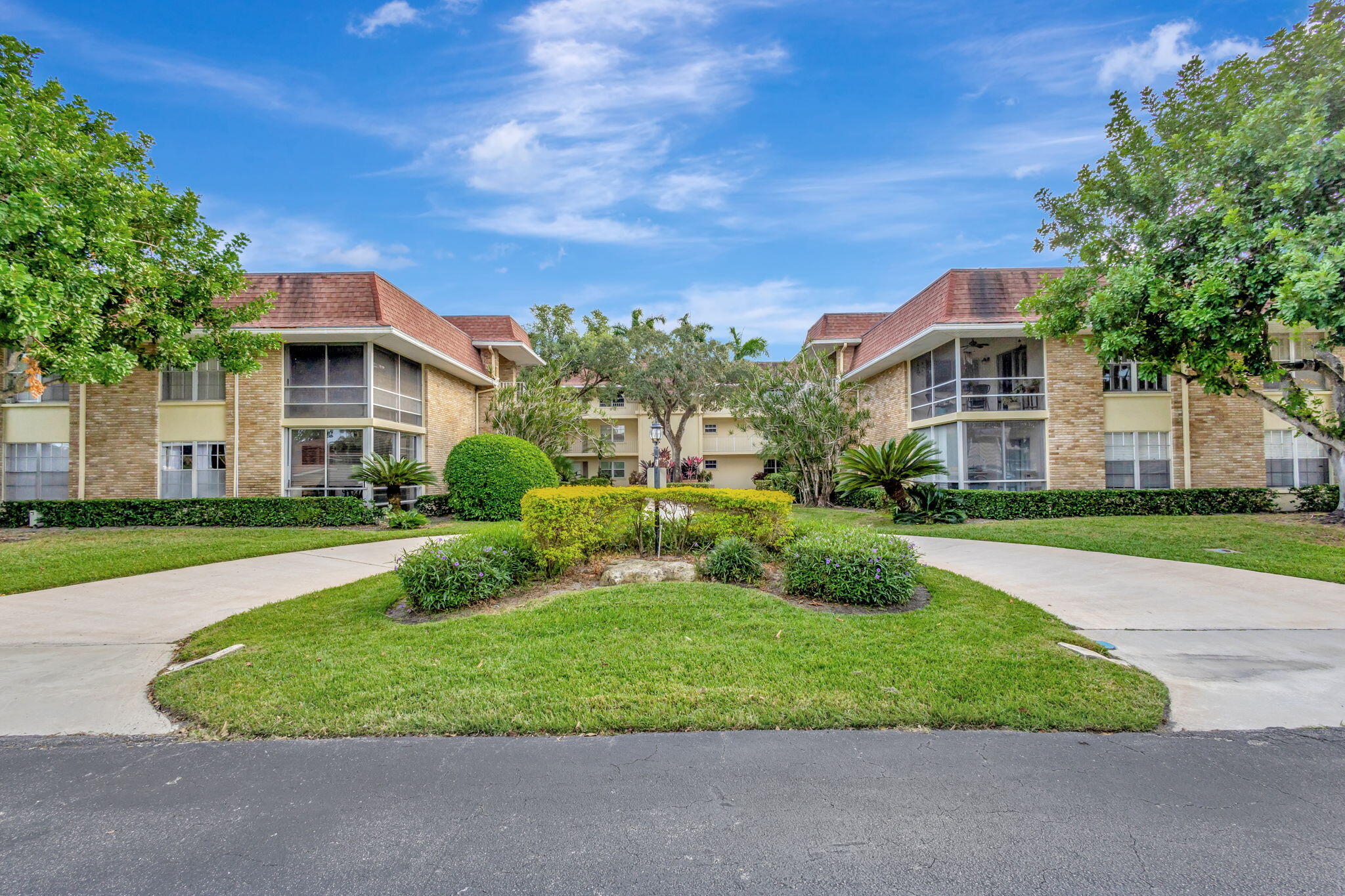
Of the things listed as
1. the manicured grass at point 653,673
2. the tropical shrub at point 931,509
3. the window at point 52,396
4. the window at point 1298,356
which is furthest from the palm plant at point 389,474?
the window at point 1298,356

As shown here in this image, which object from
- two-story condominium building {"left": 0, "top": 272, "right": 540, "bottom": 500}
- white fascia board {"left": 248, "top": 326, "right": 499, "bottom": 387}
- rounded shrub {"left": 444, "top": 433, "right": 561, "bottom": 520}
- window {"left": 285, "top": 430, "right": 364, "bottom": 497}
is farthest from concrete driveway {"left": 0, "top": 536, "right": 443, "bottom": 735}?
white fascia board {"left": 248, "top": 326, "right": 499, "bottom": 387}

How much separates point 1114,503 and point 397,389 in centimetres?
1824

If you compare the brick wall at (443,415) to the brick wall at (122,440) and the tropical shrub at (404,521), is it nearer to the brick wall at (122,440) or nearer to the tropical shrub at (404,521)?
the tropical shrub at (404,521)

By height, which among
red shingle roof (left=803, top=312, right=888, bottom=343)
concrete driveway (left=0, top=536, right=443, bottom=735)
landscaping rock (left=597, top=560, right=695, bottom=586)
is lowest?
concrete driveway (left=0, top=536, right=443, bottom=735)

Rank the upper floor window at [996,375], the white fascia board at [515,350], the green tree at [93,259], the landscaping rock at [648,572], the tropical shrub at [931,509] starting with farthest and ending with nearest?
the white fascia board at [515,350] → the upper floor window at [996,375] → the tropical shrub at [931,509] → the green tree at [93,259] → the landscaping rock at [648,572]

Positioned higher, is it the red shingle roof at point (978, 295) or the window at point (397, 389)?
the red shingle roof at point (978, 295)

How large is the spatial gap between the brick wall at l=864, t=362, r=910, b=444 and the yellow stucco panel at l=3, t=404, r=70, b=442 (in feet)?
71.0

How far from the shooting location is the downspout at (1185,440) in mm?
16078

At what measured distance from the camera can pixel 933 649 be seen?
15.9ft

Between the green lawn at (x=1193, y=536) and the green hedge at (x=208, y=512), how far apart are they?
10.4 metres

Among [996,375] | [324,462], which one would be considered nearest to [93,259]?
[324,462]

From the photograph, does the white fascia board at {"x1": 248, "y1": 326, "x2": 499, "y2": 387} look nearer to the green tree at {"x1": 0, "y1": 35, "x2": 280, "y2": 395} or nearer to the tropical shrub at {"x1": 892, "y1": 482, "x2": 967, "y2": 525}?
the green tree at {"x1": 0, "y1": 35, "x2": 280, "y2": 395}

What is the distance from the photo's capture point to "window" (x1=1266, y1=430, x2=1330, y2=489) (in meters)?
16.4

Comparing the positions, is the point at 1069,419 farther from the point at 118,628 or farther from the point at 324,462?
the point at 324,462
